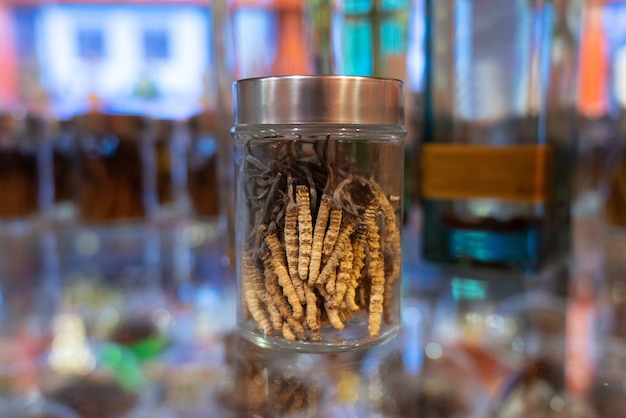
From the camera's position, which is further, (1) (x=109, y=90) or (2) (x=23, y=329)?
(1) (x=109, y=90)

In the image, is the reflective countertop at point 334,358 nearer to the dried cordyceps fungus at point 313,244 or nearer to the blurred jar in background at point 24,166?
the dried cordyceps fungus at point 313,244

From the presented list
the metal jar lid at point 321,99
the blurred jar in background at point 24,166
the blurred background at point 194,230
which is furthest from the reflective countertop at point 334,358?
the blurred jar in background at point 24,166

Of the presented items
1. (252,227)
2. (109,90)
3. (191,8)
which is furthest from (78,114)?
(191,8)

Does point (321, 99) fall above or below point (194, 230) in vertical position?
above

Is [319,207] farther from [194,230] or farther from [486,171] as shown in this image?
[194,230]

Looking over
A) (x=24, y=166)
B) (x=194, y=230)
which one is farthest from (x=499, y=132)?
(x=24, y=166)

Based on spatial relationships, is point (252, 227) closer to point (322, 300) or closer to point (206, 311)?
point (322, 300)
